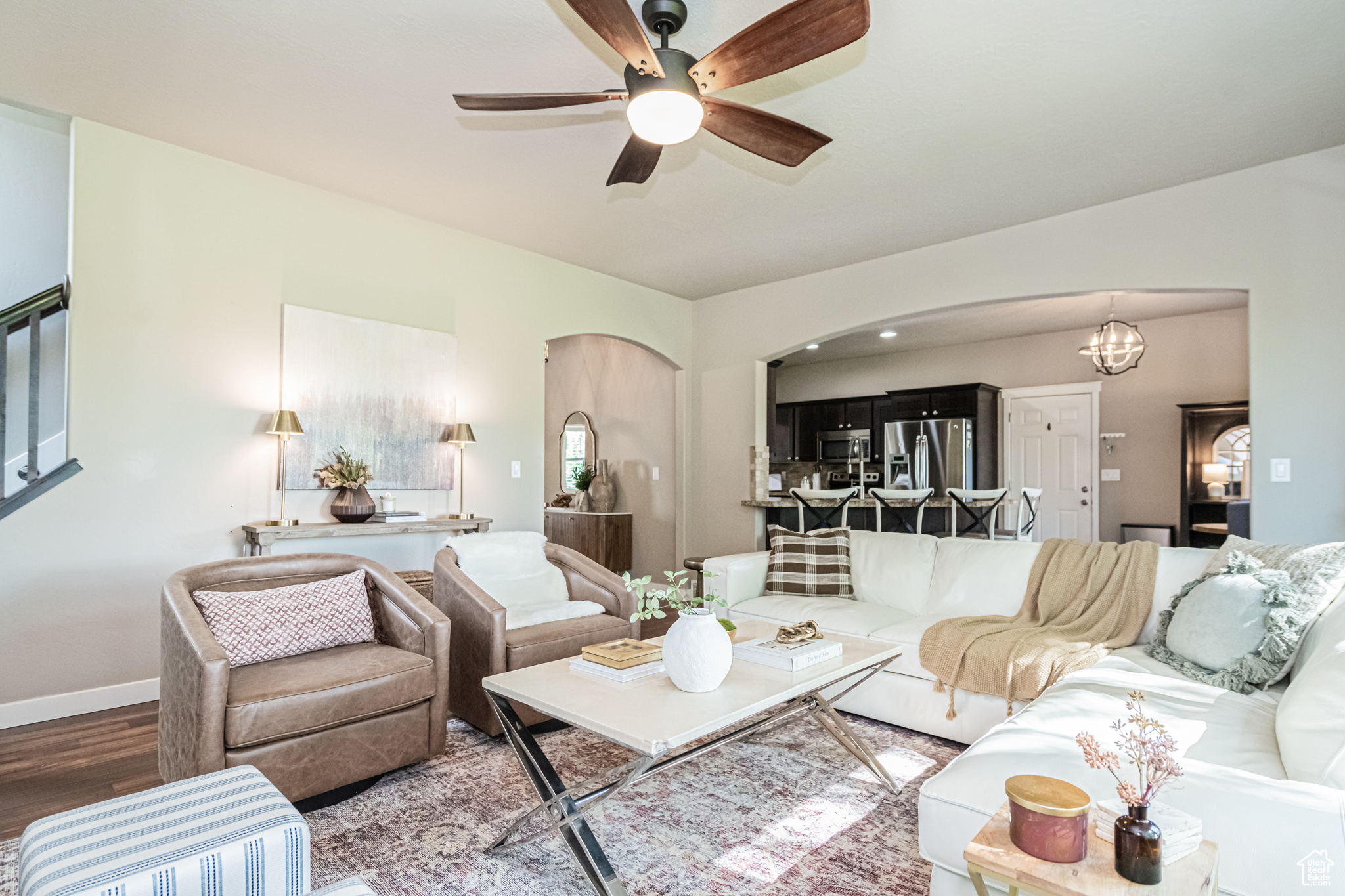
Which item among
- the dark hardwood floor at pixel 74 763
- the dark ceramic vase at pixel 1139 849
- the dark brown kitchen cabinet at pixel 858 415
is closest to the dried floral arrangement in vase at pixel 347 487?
the dark hardwood floor at pixel 74 763

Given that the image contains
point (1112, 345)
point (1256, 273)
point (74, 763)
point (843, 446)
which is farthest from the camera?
point (843, 446)

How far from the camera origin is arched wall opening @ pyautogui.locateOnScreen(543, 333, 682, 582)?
6656 mm

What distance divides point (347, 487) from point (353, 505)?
119mm

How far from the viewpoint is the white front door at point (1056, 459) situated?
7.27 m

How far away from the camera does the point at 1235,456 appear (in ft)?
20.9

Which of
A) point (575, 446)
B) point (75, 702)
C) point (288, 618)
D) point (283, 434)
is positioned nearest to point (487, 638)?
point (288, 618)

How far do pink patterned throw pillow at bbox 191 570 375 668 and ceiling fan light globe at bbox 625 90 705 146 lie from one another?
2080mm

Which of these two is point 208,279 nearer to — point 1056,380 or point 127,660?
point 127,660

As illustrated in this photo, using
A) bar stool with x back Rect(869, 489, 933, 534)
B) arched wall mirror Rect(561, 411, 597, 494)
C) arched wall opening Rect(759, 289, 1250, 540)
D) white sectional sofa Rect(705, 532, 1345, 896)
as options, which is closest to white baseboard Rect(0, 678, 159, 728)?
white sectional sofa Rect(705, 532, 1345, 896)

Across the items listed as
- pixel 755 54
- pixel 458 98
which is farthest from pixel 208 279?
pixel 755 54

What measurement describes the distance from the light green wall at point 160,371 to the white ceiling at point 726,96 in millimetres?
264

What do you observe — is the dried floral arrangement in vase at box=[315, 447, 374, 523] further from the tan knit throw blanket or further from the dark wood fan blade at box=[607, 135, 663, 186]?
the tan knit throw blanket

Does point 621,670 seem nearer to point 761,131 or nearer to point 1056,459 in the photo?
point 761,131

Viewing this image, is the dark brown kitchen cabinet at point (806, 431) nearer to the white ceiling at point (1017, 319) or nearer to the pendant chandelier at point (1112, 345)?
the white ceiling at point (1017, 319)
